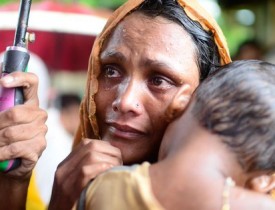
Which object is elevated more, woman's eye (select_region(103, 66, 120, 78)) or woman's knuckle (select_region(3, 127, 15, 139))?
woman's eye (select_region(103, 66, 120, 78))

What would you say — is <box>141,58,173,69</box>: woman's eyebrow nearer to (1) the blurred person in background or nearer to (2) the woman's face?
(2) the woman's face

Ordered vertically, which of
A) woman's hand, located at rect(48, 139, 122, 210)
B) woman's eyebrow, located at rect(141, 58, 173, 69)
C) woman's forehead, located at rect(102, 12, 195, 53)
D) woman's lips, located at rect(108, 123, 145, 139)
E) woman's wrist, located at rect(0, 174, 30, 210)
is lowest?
woman's wrist, located at rect(0, 174, 30, 210)

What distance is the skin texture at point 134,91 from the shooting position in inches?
75.3

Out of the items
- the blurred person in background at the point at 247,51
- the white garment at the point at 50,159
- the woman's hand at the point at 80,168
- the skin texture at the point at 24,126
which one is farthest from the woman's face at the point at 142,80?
the blurred person in background at the point at 247,51

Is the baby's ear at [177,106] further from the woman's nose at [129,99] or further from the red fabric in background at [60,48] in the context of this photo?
the red fabric in background at [60,48]

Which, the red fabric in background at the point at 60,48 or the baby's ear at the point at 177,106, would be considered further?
the red fabric in background at the point at 60,48

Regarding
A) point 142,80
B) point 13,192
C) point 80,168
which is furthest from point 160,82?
point 13,192

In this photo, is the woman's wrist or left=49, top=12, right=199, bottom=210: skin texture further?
the woman's wrist

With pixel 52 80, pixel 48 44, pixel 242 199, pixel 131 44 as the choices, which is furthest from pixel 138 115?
pixel 52 80

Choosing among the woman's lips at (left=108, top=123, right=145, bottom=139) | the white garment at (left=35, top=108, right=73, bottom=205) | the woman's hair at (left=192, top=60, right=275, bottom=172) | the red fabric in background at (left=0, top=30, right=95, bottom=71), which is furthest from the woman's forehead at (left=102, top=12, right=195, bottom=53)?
the red fabric in background at (left=0, top=30, right=95, bottom=71)

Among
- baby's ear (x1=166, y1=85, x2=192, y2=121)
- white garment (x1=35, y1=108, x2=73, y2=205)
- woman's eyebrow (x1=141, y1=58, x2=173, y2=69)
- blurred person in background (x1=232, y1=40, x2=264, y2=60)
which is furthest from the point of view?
blurred person in background (x1=232, y1=40, x2=264, y2=60)

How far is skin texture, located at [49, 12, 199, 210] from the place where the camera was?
191 cm

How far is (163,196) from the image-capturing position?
4.93 ft

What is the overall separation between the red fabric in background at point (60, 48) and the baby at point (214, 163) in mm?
6110
